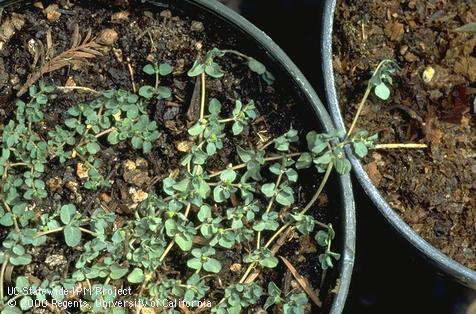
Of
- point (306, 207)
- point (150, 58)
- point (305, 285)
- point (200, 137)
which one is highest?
point (150, 58)

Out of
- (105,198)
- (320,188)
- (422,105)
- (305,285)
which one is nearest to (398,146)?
(422,105)

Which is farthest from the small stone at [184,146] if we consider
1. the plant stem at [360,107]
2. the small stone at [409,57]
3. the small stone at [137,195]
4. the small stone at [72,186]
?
the small stone at [409,57]

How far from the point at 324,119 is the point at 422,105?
0.94ft

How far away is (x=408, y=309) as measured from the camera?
1900 millimetres

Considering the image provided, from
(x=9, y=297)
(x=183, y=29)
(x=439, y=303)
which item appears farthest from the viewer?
(x=439, y=303)

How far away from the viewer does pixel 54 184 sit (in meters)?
1.49

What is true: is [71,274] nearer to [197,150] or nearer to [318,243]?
[197,150]

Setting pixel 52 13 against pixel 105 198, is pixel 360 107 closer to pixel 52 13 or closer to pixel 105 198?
pixel 105 198

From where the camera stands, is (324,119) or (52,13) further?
(52,13)

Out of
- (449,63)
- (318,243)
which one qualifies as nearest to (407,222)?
(318,243)

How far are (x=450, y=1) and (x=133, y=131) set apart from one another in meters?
0.81

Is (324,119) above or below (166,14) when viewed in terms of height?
below

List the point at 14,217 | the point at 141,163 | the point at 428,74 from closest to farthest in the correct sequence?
1. the point at 14,217
2. the point at 141,163
3. the point at 428,74

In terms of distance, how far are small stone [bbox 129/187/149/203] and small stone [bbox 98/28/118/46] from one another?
0.33m
